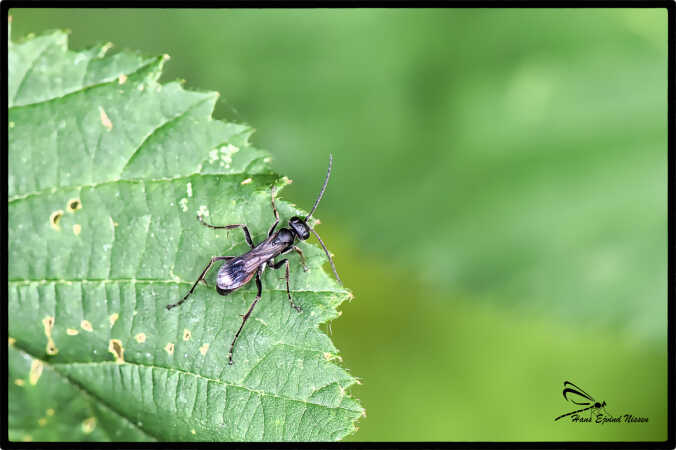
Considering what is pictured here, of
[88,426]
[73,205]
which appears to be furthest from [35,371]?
[73,205]

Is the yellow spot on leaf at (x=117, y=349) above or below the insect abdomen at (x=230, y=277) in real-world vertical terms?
below

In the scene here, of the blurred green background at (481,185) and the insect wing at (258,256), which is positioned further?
the blurred green background at (481,185)

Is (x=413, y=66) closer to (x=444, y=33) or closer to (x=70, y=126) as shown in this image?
(x=444, y=33)

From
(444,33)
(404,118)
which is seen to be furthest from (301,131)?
(444,33)

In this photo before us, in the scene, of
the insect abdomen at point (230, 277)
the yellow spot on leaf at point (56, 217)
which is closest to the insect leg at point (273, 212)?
the insect abdomen at point (230, 277)

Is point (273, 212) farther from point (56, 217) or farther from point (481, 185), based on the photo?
point (481, 185)

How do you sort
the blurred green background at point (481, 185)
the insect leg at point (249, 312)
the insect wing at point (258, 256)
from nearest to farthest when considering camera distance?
the insect leg at point (249, 312) < the insect wing at point (258, 256) < the blurred green background at point (481, 185)

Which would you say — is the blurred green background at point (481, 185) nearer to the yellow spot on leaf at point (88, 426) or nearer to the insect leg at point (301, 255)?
the insect leg at point (301, 255)
